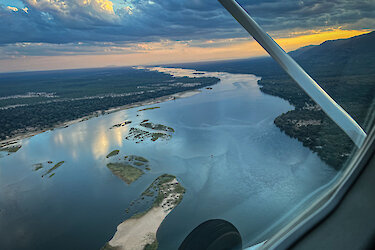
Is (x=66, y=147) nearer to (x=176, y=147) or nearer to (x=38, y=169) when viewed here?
(x=38, y=169)

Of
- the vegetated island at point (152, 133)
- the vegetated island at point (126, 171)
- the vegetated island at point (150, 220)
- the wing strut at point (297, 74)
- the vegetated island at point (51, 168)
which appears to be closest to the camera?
the wing strut at point (297, 74)

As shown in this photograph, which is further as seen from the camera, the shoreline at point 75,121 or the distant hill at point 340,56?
the shoreline at point 75,121

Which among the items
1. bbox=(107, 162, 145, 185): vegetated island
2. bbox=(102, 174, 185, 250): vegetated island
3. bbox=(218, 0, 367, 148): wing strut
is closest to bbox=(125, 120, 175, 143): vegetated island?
bbox=(107, 162, 145, 185): vegetated island

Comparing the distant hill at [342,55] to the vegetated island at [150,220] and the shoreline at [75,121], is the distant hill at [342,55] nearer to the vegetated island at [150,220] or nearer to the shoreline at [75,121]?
the vegetated island at [150,220]

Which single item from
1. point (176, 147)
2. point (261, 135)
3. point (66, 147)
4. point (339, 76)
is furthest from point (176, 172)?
point (339, 76)

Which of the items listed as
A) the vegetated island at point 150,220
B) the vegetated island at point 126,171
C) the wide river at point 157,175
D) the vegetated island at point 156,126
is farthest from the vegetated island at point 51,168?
the vegetated island at point 156,126

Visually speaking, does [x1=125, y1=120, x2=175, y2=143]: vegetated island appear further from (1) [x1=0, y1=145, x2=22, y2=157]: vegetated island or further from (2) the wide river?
(1) [x1=0, y1=145, x2=22, y2=157]: vegetated island
